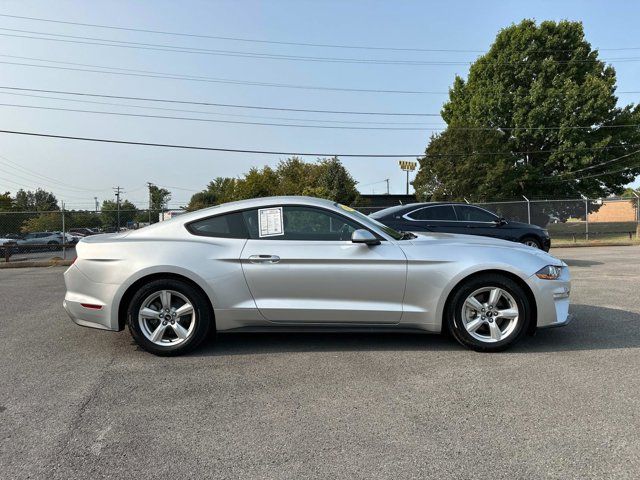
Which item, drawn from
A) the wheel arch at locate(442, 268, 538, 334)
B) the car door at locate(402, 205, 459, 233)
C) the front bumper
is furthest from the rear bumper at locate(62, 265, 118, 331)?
the car door at locate(402, 205, 459, 233)

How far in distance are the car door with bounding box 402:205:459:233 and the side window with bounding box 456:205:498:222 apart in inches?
8.2

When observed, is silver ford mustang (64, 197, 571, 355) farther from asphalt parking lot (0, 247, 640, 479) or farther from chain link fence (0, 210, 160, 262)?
chain link fence (0, 210, 160, 262)

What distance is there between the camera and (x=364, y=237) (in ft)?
13.9

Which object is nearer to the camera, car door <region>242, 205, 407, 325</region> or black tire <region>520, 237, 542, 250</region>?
car door <region>242, 205, 407, 325</region>

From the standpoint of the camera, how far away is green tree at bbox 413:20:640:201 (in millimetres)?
29156

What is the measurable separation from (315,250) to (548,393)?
86.8 inches

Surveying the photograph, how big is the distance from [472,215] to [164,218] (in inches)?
403

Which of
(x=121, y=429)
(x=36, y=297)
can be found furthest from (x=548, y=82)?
(x=121, y=429)

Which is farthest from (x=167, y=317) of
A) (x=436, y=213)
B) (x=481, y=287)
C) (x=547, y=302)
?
(x=436, y=213)

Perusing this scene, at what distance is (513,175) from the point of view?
30.4 m

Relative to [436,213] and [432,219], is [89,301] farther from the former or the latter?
[436,213]

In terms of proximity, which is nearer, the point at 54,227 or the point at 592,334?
the point at 592,334

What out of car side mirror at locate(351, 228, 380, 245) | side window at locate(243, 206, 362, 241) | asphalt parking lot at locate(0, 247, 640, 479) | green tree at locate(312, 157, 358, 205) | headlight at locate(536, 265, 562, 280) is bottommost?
asphalt parking lot at locate(0, 247, 640, 479)

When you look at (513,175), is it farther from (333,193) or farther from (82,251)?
(82,251)
